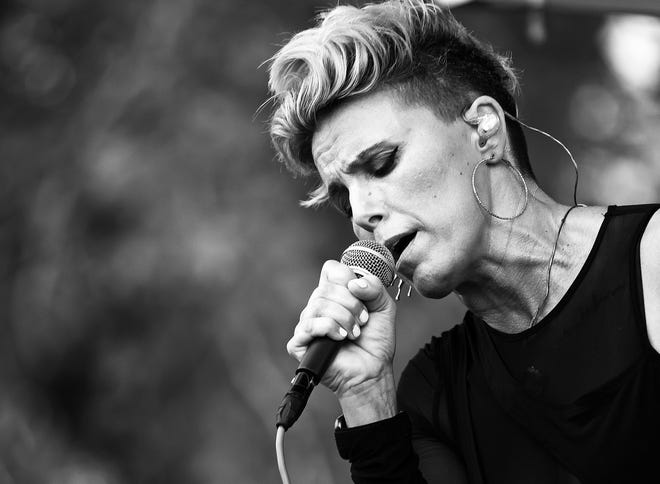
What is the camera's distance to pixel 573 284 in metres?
1.59

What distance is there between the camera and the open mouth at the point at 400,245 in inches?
61.5

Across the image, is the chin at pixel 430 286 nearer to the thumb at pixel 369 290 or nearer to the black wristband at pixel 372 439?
the thumb at pixel 369 290

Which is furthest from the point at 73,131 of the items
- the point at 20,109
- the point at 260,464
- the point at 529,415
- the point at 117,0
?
the point at 529,415

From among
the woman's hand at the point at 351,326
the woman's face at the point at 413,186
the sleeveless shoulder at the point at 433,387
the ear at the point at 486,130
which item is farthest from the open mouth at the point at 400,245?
the sleeveless shoulder at the point at 433,387

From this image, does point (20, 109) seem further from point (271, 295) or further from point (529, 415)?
point (529, 415)

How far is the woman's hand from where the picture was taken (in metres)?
1.32

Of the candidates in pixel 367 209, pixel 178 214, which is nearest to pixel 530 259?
pixel 367 209

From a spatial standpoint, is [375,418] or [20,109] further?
[20,109]

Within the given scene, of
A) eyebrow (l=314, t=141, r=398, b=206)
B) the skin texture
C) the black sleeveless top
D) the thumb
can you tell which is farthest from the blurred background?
the thumb

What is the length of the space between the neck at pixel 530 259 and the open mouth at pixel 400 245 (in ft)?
0.58

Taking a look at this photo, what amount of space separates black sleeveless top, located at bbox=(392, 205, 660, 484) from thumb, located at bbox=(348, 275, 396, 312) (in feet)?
1.27

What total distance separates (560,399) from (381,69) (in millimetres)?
792

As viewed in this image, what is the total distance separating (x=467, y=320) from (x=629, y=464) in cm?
55

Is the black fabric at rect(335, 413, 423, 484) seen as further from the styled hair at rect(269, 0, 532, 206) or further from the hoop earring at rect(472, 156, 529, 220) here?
the styled hair at rect(269, 0, 532, 206)
